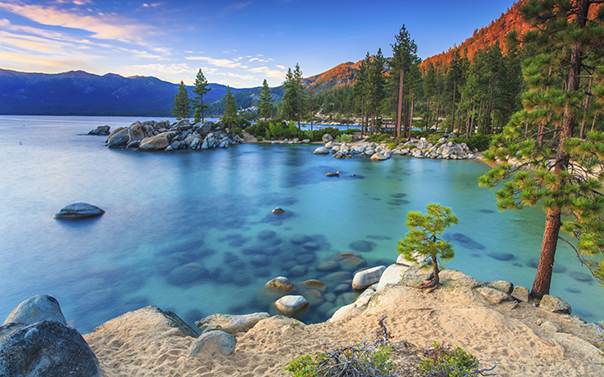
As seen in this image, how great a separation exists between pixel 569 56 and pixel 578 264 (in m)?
9.56

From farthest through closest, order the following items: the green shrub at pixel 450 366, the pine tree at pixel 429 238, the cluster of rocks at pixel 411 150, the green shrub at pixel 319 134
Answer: the green shrub at pixel 319 134 < the cluster of rocks at pixel 411 150 < the pine tree at pixel 429 238 < the green shrub at pixel 450 366

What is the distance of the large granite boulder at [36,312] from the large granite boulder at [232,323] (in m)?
3.30

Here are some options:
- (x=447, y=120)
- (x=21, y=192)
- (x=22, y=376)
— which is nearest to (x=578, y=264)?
(x=22, y=376)

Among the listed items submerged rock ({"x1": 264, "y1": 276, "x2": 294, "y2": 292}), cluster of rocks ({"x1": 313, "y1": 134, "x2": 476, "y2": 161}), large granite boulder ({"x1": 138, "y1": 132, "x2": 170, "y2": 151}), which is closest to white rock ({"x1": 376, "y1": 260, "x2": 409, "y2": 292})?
submerged rock ({"x1": 264, "y1": 276, "x2": 294, "y2": 292})

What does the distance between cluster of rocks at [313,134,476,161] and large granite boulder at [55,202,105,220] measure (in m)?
31.4

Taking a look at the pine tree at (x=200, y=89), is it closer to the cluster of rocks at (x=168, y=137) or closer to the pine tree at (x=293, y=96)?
the cluster of rocks at (x=168, y=137)

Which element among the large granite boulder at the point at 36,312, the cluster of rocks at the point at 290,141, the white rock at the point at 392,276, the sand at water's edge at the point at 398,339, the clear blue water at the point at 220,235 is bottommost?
the clear blue water at the point at 220,235

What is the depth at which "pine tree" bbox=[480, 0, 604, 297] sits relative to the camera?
24.5 feet

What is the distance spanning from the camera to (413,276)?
10609 millimetres

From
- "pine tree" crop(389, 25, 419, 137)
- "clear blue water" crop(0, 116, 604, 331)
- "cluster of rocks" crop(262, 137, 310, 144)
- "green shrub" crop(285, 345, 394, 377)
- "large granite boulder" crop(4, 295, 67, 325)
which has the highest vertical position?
"pine tree" crop(389, 25, 419, 137)

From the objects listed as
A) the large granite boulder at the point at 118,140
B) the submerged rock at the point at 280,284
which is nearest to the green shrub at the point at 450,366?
the submerged rock at the point at 280,284

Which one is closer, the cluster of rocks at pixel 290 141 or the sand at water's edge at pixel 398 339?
the sand at water's edge at pixel 398 339

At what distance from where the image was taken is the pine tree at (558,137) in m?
7.45

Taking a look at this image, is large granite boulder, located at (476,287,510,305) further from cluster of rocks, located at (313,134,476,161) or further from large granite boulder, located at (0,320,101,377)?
cluster of rocks, located at (313,134,476,161)
